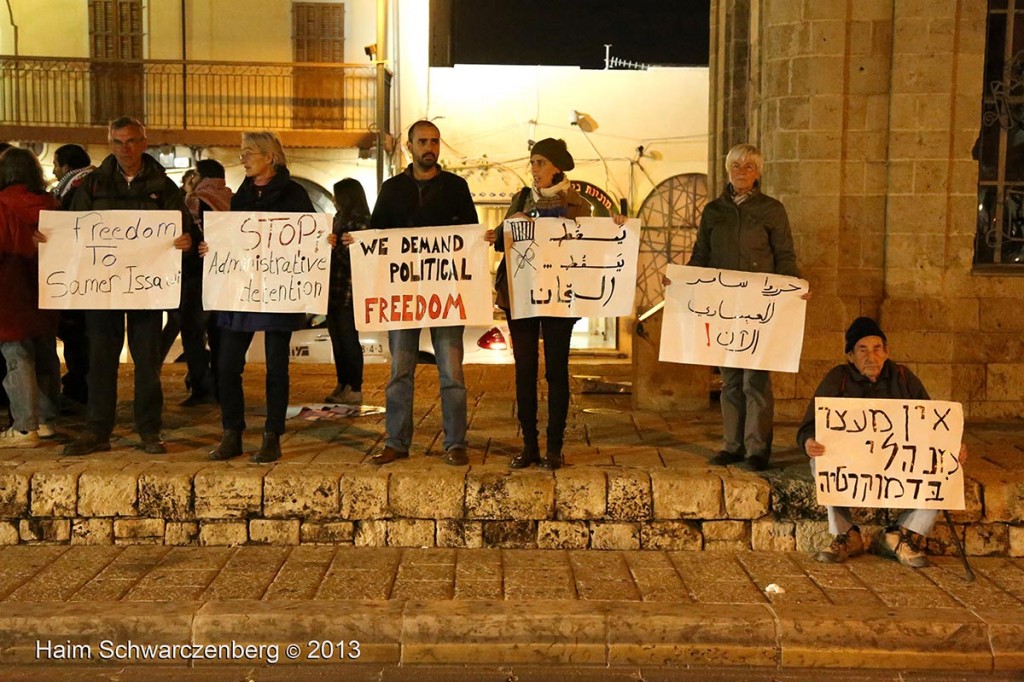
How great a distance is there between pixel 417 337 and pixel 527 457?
1020mm

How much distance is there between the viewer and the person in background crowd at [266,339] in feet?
21.7

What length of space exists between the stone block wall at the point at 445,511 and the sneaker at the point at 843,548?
19 cm

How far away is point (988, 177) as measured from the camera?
326 inches

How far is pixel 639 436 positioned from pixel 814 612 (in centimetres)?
251

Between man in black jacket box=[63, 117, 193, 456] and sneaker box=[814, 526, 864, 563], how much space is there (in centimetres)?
412

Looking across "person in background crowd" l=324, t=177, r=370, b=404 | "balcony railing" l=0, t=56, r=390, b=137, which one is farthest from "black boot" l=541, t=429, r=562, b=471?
"balcony railing" l=0, t=56, r=390, b=137

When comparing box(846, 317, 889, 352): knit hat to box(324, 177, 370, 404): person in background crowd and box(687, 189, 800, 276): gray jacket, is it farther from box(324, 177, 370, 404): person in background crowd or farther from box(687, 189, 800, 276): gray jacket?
box(324, 177, 370, 404): person in background crowd

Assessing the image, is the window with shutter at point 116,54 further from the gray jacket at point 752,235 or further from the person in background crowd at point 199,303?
the gray jacket at point 752,235

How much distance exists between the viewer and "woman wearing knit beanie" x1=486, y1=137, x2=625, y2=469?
646 centimetres

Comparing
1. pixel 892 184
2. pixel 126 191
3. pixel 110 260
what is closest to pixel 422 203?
pixel 126 191

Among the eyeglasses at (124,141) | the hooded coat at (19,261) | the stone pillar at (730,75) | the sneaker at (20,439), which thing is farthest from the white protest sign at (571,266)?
the stone pillar at (730,75)

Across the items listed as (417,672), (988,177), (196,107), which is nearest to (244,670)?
(417,672)

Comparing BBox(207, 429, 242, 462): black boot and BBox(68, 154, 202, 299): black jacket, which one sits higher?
BBox(68, 154, 202, 299): black jacket

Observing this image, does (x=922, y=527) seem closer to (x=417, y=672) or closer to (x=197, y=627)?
(x=417, y=672)
